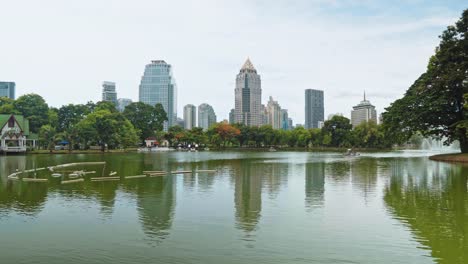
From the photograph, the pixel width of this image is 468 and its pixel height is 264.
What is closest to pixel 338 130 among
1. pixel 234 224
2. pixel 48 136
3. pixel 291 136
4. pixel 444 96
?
pixel 291 136

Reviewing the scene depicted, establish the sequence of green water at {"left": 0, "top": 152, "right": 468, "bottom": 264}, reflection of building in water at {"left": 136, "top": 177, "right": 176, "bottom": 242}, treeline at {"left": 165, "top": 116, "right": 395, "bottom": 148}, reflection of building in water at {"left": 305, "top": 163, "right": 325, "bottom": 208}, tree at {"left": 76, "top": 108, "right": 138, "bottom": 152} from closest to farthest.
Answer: green water at {"left": 0, "top": 152, "right": 468, "bottom": 264} → reflection of building in water at {"left": 136, "top": 177, "right": 176, "bottom": 242} → reflection of building in water at {"left": 305, "top": 163, "right": 325, "bottom": 208} → tree at {"left": 76, "top": 108, "right": 138, "bottom": 152} → treeline at {"left": 165, "top": 116, "right": 395, "bottom": 148}

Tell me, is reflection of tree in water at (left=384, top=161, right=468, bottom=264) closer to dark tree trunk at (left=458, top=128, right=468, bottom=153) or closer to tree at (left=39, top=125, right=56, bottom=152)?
dark tree trunk at (left=458, top=128, right=468, bottom=153)

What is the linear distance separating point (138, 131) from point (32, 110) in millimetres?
27448

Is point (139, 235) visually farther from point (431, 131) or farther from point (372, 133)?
point (372, 133)

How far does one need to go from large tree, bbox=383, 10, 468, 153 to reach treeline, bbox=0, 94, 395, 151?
12564 mm

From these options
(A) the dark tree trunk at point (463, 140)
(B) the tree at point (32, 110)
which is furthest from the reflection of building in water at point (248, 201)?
(B) the tree at point (32, 110)

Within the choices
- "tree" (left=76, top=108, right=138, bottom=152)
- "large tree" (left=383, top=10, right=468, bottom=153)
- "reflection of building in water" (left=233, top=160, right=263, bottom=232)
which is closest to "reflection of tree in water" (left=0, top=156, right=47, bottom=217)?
"reflection of building in water" (left=233, top=160, right=263, bottom=232)

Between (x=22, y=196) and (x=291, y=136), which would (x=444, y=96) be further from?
(x=291, y=136)

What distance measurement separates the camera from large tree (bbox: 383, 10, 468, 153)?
51031mm

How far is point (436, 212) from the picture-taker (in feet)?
54.9

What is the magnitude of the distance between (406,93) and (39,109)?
80.2 meters

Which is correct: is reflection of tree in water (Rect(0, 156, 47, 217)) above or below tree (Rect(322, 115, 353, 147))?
below

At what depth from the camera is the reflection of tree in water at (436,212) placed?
11742mm

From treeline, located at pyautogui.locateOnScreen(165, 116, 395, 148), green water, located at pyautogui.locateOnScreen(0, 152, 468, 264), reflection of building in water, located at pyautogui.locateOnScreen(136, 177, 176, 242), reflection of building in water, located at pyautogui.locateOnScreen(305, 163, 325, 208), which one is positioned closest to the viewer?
green water, located at pyautogui.locateOnScreen(0, 152, 468, 264)
